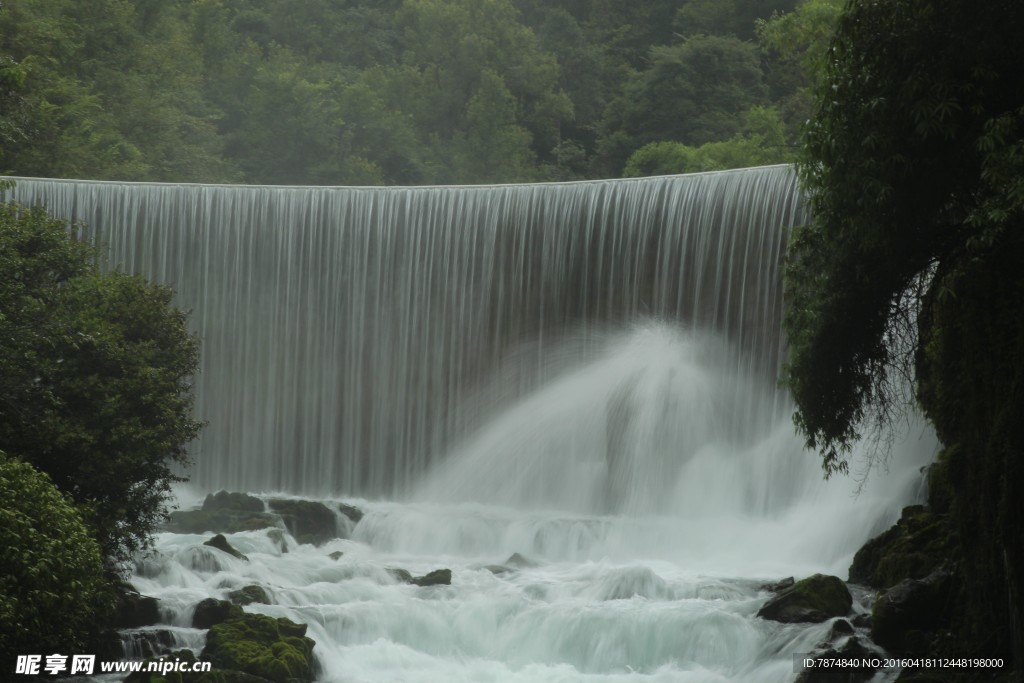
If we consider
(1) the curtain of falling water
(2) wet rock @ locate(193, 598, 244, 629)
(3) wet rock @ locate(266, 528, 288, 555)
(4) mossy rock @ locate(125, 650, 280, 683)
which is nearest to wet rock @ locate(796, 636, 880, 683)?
(4) mossy rock @ locate(125, 650, 280, 683)

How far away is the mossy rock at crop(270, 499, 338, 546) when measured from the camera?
75.4 ft

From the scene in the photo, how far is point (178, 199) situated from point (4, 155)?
224 inches

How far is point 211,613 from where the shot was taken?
56.0 ft

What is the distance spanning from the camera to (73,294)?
1620cm

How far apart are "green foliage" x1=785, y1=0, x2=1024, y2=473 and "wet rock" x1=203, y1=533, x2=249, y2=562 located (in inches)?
389

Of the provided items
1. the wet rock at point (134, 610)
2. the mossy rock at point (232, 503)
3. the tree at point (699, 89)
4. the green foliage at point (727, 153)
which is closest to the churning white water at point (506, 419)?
the wet rock at point (134, 610)

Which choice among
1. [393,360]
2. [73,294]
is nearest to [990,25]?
[73,294]

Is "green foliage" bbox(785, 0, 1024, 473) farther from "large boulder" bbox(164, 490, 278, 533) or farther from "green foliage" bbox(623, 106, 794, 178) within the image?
"green foliage" bbox(623, 106, 794, 178)

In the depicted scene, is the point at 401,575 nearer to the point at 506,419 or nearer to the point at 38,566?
the point at 506,419

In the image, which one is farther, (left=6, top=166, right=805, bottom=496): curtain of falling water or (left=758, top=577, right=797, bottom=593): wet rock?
(left=6, top=166, right=805, bottom=496): curtain of falling water

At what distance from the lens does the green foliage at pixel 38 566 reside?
480 inches

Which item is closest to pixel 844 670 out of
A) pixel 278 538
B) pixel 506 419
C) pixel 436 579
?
pixel 436 579

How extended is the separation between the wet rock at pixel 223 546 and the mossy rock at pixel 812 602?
7898mm

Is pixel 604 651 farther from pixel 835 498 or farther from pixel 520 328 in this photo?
pixel 520 328
